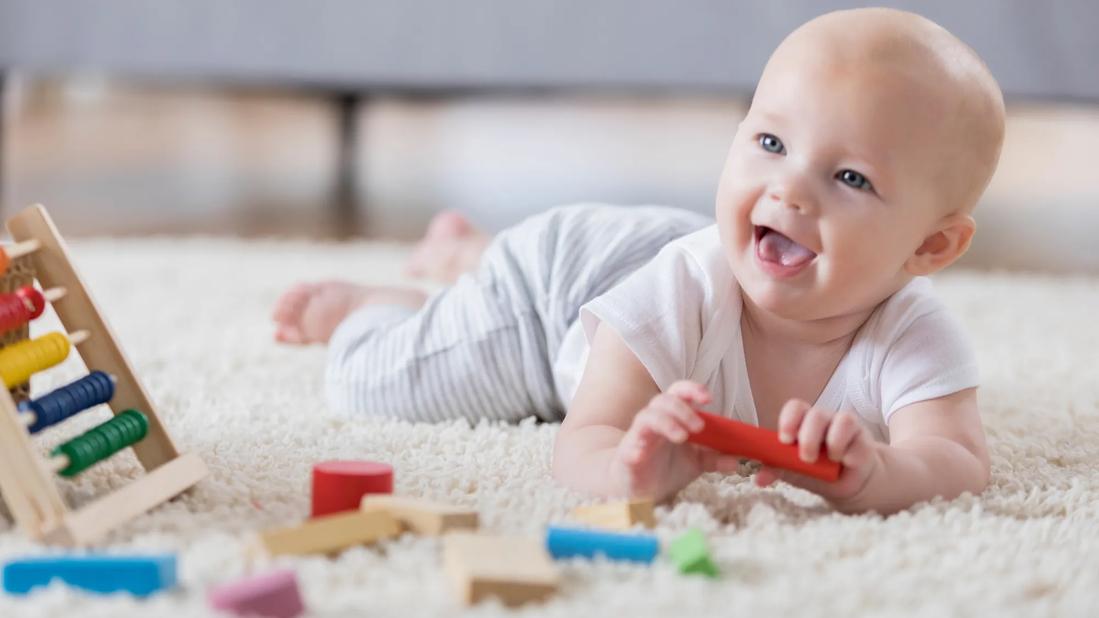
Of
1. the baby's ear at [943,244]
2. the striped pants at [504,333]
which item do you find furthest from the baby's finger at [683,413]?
the striped pants at [504,333]

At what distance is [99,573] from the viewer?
0.59 meters

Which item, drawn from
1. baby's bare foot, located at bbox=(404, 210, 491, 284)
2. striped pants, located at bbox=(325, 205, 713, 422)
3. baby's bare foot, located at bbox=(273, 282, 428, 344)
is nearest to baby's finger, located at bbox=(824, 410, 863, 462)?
striped pants, located at bbox=(325, 205, 713, 422)

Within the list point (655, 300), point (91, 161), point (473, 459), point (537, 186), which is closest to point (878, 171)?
point (655, 300)

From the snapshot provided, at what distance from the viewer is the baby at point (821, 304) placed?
2.52 ft

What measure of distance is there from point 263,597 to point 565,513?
23 centimetres

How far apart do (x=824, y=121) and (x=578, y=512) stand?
274mm

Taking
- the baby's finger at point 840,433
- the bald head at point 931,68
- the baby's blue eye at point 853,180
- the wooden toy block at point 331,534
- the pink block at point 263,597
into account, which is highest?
the bald head at point 931,68

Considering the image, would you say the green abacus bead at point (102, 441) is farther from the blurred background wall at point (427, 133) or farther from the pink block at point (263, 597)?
the blurred background wall at point (427, 133)

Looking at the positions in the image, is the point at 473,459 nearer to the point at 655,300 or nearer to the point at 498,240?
the point at 655,300

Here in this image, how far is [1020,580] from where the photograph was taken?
2.10 ft

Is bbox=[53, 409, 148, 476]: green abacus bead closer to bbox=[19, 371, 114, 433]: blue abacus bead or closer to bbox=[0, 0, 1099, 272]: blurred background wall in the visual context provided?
Result: bbox=[19, 371, 114, 433]: blue abacus bead

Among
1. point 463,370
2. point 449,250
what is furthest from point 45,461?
point 449,250

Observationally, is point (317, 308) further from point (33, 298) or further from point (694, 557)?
point (694, 557)

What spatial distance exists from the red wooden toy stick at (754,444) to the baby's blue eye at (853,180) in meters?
0.17
